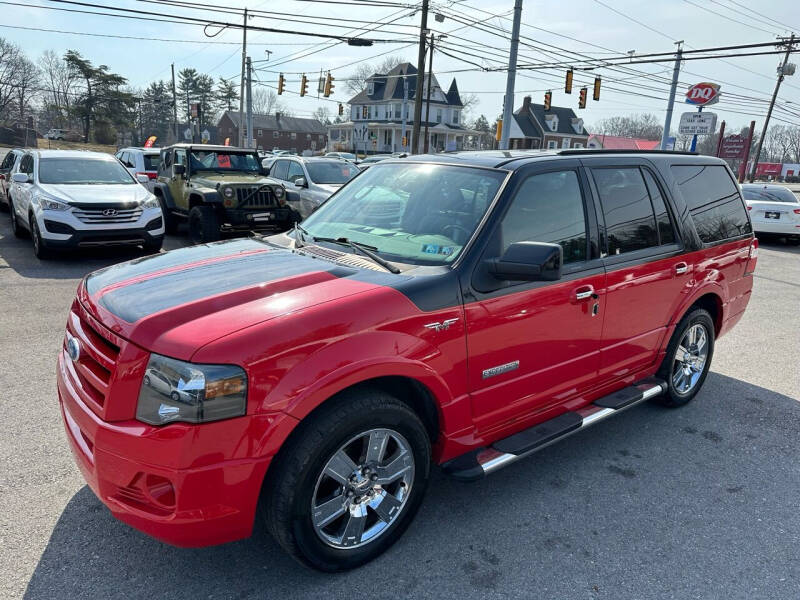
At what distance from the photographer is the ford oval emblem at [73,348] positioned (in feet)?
8.72

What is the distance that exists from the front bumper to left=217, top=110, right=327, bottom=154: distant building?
85.6m

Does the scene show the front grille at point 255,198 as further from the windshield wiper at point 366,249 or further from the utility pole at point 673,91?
the utility pole at point 673,91

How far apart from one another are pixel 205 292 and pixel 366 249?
0.96 m

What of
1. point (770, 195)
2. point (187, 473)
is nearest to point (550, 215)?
point (187, 473)

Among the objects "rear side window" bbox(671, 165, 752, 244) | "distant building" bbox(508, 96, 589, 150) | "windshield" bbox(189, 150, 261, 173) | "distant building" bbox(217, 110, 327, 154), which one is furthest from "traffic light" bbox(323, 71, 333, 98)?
"distant building" bbox(217, 110, 327, 154)

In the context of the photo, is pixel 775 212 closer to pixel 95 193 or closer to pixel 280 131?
pixel 95 193

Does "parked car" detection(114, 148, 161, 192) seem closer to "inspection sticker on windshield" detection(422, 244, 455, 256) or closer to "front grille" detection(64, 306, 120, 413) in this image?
"front grille" detection(64, 306, 120, 413)

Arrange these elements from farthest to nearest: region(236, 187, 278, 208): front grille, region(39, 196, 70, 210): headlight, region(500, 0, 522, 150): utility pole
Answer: region(500, 0, 522, 150): utility pole → region(236, 187, 278, 208): front grille → region(39, 196, 70, 210): headlight

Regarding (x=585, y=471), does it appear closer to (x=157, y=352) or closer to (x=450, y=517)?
(x=450, y=517)

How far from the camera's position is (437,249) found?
304 cm

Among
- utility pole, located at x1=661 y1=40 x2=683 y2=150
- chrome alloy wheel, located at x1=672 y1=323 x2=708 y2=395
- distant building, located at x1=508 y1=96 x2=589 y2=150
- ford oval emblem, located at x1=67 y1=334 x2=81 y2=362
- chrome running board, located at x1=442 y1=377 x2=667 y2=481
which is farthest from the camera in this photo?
distant building, located at x1=508 y1=96 x2=589 y2=150

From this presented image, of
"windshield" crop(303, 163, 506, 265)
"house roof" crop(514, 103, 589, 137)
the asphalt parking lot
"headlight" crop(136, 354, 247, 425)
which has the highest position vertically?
"house roof" crop(514, 103, 589, 137)

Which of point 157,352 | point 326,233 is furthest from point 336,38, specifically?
point 157,352

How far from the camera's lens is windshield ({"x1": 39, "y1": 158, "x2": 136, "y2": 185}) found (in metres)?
9.73
